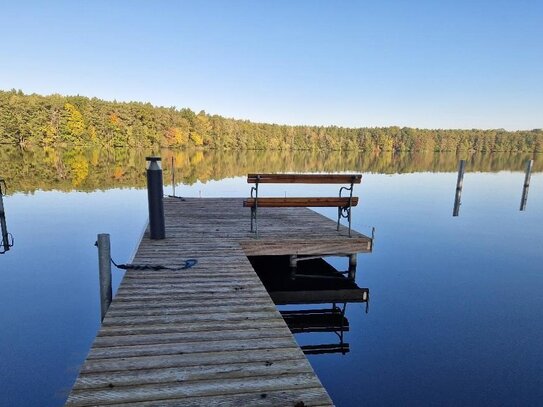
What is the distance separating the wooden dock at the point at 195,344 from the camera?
267 cm

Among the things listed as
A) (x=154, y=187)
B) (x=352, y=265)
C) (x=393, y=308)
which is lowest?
(x=393, y=308)

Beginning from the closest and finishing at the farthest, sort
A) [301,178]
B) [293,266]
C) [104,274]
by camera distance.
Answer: [104,274] < [301,178] < [293,266]

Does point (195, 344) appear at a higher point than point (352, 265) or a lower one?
higher

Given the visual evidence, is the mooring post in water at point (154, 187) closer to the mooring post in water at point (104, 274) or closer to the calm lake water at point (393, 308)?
the mooring post in water at point (104, 274)

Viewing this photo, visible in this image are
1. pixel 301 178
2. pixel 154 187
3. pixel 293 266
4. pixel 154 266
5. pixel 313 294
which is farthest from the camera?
pixel 293 266

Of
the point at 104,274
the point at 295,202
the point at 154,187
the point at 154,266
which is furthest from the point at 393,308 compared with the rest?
the point at 104,274

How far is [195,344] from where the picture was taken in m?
3.40

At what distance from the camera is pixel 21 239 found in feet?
38.8

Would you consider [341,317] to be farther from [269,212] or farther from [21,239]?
[21,239]

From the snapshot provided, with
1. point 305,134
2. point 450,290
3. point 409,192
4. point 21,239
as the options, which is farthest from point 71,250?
point 305,134

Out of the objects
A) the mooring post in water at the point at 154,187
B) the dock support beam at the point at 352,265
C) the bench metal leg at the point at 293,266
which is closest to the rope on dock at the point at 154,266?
the mooring post in water at the point at 154,187

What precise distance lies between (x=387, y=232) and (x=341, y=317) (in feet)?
27.6

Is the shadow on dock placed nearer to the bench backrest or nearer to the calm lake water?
the calm lake water

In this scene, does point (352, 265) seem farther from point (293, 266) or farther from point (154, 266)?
point (154, 266)
